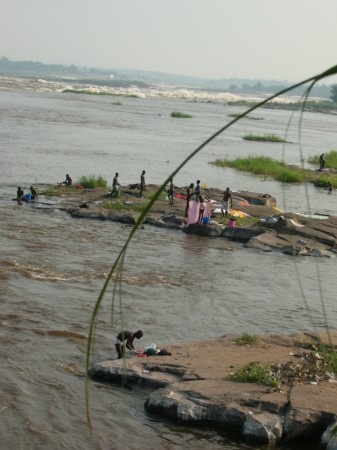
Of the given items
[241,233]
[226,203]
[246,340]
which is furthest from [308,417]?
[226,203]

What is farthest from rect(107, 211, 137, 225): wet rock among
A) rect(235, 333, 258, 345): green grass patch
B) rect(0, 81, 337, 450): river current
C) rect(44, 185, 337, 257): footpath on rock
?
rect(235, 333, 258, 345): green grass patch

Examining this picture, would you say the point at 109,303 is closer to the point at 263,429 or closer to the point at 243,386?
the point at 243,386

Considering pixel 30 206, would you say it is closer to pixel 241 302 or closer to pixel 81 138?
pixel 241 302

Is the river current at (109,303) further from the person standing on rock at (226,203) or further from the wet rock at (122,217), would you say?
the person standing on rock at (226,203)

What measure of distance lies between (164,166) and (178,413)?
29.9m

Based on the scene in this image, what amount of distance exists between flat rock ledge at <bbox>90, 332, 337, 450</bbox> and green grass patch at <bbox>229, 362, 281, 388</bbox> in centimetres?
10

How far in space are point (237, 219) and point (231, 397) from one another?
49.9ft

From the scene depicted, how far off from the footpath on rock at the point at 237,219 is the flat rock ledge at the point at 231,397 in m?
9.63

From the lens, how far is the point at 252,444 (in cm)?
809

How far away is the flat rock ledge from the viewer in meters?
8.11

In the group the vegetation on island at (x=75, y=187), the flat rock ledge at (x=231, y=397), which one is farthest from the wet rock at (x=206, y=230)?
the flat rock ledge at (x=231, y=397)

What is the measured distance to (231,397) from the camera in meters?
8.52

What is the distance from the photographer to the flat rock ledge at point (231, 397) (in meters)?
8.11

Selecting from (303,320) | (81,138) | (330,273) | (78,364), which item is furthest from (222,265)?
(81,138)
